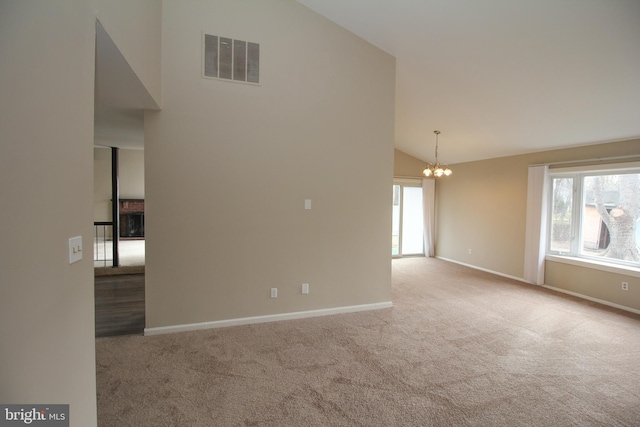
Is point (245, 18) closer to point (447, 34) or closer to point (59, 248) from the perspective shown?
point (447, 34)

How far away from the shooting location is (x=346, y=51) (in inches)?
159

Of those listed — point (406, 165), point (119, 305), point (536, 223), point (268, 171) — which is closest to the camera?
point (268, 171)

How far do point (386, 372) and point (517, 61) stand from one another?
12.0ft

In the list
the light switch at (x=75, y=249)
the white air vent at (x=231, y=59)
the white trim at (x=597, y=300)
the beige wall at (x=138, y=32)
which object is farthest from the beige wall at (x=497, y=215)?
the light switch at (x=75, y=249)

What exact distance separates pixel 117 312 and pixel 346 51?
4.57 metres

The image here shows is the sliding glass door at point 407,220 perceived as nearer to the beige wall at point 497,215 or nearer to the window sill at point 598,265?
the beige wall at point 497,215

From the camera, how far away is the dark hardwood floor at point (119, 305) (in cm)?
357

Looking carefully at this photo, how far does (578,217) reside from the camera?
17.1ft

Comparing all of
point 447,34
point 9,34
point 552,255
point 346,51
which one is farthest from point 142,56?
point 552,255

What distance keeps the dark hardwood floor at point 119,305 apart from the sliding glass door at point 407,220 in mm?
5935

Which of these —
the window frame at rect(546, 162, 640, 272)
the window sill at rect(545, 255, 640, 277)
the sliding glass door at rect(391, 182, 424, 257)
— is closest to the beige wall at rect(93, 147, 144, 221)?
the sliding glass door at rect(391, 182, 424, 257)

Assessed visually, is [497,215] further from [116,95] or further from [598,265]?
[116,95]

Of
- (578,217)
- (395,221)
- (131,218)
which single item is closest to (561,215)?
(578,217)

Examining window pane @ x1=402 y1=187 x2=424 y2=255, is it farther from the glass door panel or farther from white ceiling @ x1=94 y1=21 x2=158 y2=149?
white ceiling @ x1=94 y1=21 x2=158 y2=149
